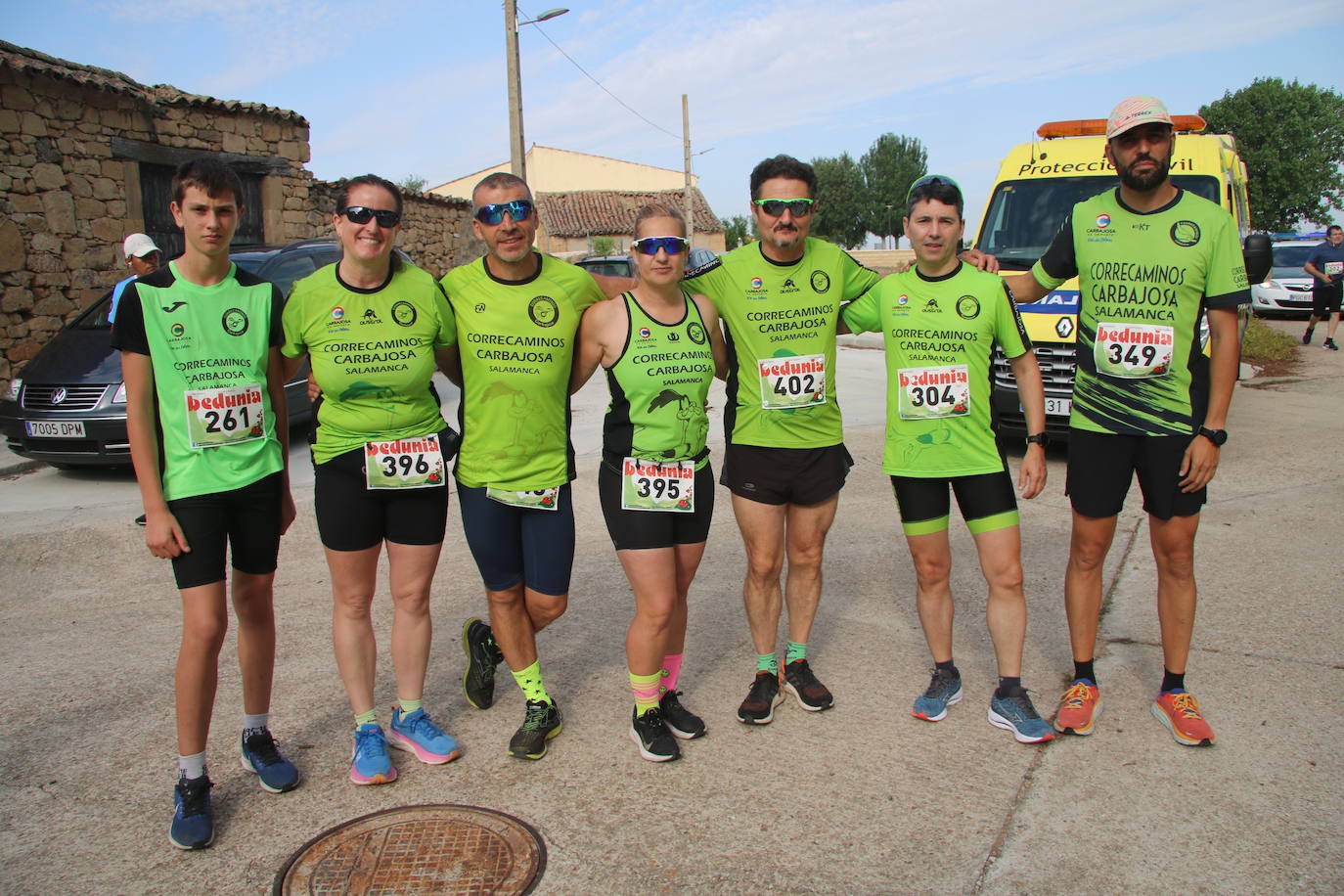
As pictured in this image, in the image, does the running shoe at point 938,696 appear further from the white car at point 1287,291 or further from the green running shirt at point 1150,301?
the white car at point 1287,291

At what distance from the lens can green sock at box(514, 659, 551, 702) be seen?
11.9 feet

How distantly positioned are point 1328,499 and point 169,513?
23.6 ft

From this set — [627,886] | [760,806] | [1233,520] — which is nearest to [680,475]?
[760,806]

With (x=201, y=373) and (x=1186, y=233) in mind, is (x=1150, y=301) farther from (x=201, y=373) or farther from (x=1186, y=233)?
(x=201, y=373)

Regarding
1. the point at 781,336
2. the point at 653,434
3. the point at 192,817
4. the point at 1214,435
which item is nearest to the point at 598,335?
the point at 653,434

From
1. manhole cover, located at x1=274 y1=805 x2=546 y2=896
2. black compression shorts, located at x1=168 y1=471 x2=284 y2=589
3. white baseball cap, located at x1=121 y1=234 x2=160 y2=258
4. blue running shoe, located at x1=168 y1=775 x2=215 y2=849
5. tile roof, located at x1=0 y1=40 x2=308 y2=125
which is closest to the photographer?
manhole cover, located at x1=274 y1=805 x2=546 y2=896

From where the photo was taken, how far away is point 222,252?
309 cm

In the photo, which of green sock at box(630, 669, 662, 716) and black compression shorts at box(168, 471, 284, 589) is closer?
black compression shorts at box(168, 471, 284, 589)

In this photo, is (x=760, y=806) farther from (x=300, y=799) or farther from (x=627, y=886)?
(x=300, y=799)

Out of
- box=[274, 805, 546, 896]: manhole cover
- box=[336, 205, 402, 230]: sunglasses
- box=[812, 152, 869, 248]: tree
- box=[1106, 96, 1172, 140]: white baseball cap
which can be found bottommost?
box=[274, 805, 546, 896]: manhole cover

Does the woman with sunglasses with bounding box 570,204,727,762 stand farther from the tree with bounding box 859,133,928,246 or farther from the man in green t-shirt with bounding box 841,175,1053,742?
the tree with bounding box 859,133,928,246

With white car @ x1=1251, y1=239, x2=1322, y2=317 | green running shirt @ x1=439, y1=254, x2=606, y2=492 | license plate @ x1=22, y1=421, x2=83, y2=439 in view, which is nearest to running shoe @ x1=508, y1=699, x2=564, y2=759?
green running shirt @ x1=439, y1=254, x2=606, y2=492

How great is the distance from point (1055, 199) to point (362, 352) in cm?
709

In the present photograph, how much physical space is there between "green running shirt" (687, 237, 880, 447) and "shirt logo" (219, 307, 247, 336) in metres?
1.58
